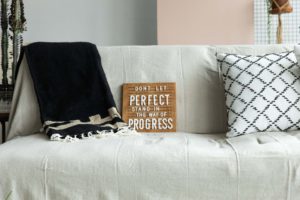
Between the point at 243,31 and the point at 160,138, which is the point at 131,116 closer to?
the point at 160,138

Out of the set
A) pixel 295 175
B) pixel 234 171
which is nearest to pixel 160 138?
pixel 234 171

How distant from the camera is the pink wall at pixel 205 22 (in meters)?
3.14

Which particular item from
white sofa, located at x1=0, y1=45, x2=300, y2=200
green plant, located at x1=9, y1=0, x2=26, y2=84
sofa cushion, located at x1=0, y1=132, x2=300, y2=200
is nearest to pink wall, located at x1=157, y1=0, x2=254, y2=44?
green plant, located at x1=9, y1=0, x2=26, y2=84

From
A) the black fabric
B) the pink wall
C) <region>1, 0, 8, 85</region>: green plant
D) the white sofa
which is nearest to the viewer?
the white sofa

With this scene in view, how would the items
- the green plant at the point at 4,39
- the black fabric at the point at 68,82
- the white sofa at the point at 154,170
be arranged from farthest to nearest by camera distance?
the green plant at the point at 4,39 → the black fabric at the point at 68,82 → the white sofa at the point at 154,170

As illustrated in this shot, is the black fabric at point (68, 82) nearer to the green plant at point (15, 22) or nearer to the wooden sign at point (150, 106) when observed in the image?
the wooden sign at point (150, 106)

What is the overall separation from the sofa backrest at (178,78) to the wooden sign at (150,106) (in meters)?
0.04

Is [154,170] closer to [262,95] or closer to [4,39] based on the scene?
[262,95]

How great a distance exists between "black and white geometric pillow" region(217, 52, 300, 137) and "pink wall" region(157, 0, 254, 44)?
146 centimetres

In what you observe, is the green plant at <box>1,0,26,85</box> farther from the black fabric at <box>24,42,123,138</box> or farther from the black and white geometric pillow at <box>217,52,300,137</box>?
the black and white geometric pillow at <box>217,52,300,137</box>

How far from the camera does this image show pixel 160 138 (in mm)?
1607

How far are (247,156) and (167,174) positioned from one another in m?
0.27

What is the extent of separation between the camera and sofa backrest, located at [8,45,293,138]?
1.82 meters

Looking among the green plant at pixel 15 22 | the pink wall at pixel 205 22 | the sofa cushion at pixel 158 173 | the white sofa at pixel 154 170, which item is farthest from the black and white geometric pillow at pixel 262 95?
the pink wall at pixel 205 22
